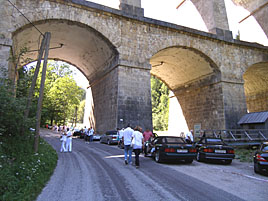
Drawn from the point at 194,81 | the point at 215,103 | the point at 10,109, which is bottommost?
the point at 10,109

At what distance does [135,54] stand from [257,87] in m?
21.0

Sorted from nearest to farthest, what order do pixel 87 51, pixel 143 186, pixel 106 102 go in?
pixel 143 186 < pixel 106 102 < pixel 87 51

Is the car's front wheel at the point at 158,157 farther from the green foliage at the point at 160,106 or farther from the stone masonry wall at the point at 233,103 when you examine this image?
the green foliage at the point at 160,106

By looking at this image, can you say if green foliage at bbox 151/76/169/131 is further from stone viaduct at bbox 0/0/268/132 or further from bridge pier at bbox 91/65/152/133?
bridge pier at bbox 91/65/152/133

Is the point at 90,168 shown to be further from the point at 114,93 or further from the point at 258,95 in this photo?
the point at 258,95

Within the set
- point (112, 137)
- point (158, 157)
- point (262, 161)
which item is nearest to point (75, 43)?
point (112, 137)

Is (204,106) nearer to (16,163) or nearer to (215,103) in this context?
(215,103)

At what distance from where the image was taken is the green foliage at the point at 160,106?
4534 centimetres

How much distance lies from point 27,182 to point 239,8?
30.3 meters

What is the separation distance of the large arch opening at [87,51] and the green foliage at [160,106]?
25.3 meters

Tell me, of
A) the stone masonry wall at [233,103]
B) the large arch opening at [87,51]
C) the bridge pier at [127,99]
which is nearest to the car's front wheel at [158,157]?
the bridge pier at [127,99]

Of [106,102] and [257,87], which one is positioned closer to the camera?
[106,102]

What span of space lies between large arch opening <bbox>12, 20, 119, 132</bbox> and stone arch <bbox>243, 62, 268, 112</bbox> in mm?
17895

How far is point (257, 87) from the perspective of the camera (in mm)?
28828
